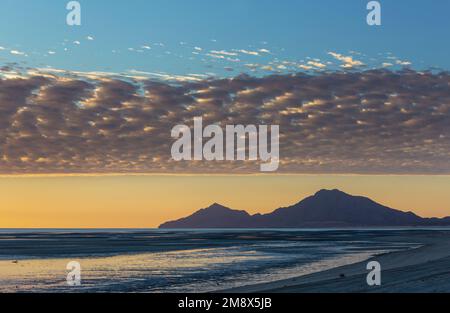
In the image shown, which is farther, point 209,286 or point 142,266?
point 142,266

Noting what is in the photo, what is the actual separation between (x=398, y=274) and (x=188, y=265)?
75.8 ft

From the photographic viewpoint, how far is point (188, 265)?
49781mm

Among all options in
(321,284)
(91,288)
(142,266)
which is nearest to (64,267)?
(142,266)

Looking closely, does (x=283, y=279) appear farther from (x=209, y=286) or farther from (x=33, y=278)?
(x=33, y=278)

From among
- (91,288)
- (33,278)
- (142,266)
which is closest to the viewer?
(91,288)

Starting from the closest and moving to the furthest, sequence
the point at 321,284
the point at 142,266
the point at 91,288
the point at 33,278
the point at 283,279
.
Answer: the point at 321,284 < the point at 91,288 < the point at 283,279 < the point at 33,278 < the point at 142,266

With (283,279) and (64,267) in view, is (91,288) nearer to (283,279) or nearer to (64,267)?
(283,279)

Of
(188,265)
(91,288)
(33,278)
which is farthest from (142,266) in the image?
(91,288)
